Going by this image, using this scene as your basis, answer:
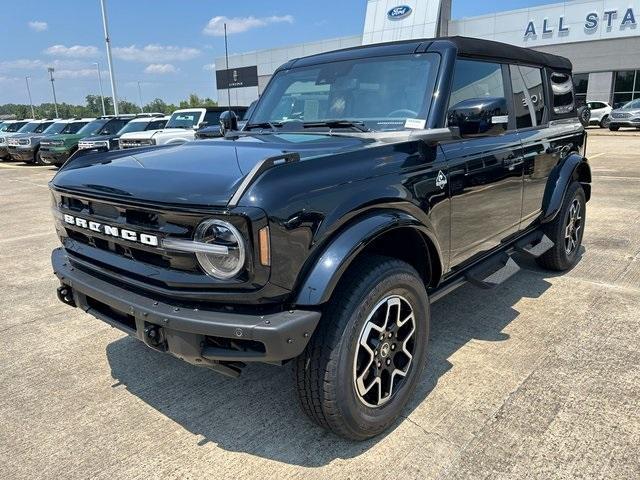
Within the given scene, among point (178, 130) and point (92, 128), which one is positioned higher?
point (178, 130)

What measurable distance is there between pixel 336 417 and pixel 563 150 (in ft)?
11.7

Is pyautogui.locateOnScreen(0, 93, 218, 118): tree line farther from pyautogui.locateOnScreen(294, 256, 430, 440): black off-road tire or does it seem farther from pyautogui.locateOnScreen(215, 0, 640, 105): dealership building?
pyautogui.locateOnScreen(294, 256, 430, 440): black off-road tire

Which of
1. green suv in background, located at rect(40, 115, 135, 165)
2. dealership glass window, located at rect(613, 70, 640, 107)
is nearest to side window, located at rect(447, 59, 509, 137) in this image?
green suv in background, located at rect(40, 115, 135, 165)

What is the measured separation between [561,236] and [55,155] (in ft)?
54.7

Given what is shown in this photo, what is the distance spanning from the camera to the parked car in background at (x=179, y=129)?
39.7ft

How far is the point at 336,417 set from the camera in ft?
7.66

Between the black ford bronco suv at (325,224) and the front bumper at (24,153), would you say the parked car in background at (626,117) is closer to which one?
the black ford bronco suv at (325,224)

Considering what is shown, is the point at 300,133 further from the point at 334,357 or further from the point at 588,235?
the point at 588,235

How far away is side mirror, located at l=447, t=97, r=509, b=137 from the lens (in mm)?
2891

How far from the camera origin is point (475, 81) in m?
3.45

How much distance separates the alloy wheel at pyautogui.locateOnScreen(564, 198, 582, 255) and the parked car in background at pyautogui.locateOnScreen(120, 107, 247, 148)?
9.03 m

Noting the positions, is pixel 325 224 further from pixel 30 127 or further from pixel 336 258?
pixel 30 127

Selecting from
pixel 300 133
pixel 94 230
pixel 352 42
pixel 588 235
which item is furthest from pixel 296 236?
pixel 352 42

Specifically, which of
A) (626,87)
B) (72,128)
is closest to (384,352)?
(72,128)
